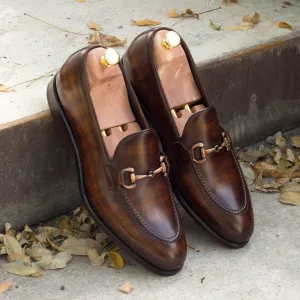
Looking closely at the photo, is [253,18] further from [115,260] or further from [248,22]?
[115,260]

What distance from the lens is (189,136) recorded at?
7.75 feet

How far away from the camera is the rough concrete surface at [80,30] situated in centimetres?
269

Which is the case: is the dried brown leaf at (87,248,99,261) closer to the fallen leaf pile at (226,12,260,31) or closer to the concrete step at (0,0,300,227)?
the concrete step at (0,0,300,227)

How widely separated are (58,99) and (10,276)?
489 millimetres

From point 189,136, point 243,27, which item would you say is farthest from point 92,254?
point 243,27

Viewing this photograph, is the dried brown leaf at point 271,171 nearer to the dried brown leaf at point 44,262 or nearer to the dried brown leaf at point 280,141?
the dried brown leaf at point 280,141

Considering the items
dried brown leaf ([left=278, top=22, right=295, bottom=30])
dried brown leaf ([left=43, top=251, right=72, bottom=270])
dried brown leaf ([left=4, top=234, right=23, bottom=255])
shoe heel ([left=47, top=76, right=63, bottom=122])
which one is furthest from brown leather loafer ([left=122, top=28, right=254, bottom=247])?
dried brown leaf ([left=278, top=22, right=295, bottom=30])

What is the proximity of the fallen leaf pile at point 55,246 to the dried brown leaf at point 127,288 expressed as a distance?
0.08 meters

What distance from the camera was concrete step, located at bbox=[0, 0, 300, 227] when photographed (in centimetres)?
245

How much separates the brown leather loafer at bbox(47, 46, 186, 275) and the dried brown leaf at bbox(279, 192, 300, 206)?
1.50ft

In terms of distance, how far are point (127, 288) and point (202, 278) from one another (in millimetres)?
201

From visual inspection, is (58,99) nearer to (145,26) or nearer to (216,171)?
(216,171)

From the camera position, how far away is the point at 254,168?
2.78 meters

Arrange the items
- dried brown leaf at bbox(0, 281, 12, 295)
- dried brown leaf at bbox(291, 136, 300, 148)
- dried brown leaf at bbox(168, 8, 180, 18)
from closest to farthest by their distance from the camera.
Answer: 1. dried brown leaf at bbox(0, 281, 12, 295)
2. dried brown leaf at bbox(291, 136, 300, 148)
3. dried brown leaf at bbox(168, 8, 180, 18)
